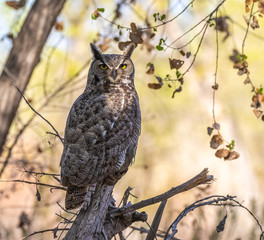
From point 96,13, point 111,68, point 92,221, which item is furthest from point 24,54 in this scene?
point 92,221

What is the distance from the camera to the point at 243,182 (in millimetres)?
13805

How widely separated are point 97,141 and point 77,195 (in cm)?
41

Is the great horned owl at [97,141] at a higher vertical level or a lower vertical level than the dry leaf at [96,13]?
lower

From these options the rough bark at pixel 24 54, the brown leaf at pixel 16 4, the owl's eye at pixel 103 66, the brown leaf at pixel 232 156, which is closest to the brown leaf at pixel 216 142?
the brown leaf at pixel 232 156

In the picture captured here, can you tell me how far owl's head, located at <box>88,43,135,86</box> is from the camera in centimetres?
374

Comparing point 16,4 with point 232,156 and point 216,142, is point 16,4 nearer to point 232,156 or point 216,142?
point 216,142

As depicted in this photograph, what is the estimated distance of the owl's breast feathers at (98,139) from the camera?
324 centimetres

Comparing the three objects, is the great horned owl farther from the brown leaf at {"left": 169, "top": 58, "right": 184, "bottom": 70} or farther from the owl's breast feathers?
the brown leaf at {"left": 169, "top": 58, "right": 184, "bottom": 70}

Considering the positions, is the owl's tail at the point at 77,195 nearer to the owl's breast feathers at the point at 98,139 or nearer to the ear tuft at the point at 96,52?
the owl's breast feathers at the point at 98,139

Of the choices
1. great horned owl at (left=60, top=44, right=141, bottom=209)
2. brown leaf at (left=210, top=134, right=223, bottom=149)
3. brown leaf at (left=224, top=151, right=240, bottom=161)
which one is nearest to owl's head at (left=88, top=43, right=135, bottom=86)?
great horned owl at (left=60, top=44, right=141, bottom=209)

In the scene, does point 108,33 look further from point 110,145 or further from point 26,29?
point 110,145

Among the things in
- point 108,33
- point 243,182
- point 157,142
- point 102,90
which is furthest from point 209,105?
point 102,90

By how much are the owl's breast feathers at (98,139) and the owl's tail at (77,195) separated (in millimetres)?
70

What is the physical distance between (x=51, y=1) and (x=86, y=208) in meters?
1.98
